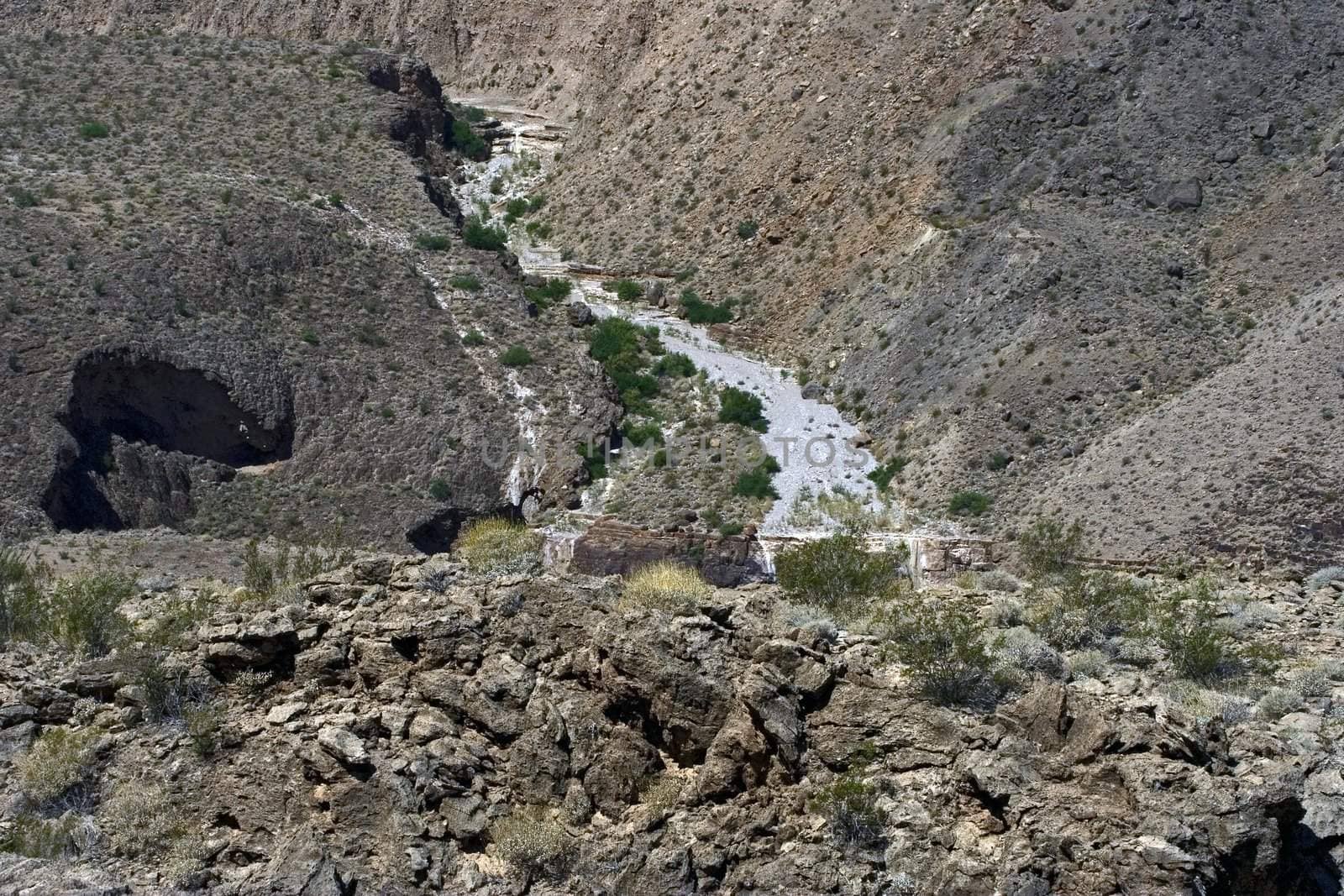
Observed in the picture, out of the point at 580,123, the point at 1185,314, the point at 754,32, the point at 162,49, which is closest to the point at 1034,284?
the point at 1185,314

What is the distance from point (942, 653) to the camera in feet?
61.9

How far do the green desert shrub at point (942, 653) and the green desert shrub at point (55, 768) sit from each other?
7333 mm

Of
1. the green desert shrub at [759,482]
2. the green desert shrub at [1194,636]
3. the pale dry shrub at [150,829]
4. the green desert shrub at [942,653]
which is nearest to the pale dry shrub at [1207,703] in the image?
the green desert shrub at [1194,636]

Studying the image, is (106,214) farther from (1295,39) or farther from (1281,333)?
(1295,39)

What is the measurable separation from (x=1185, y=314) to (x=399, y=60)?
1183 inches

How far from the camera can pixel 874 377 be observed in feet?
163

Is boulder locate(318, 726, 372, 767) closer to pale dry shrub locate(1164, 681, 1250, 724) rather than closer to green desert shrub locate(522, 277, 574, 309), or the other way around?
pale dry shrub locate(1164, 681, 1250, 724)

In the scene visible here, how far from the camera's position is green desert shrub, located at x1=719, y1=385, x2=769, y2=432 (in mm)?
48469

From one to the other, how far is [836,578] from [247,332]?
27.6 m

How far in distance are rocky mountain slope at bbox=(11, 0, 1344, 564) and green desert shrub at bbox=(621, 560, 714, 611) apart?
1914 centimetres

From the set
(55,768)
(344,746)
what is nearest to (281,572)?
(55,768)

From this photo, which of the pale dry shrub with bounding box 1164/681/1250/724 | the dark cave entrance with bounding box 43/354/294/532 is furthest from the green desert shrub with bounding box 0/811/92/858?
the dark cave entrance with bounding box 43/354/294/532

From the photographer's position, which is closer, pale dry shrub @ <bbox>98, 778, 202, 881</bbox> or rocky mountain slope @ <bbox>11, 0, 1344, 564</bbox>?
pale dry shrub @ <bbox>98, 778, 202, 881</bbox>

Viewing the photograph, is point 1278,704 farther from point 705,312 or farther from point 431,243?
point 431,243
